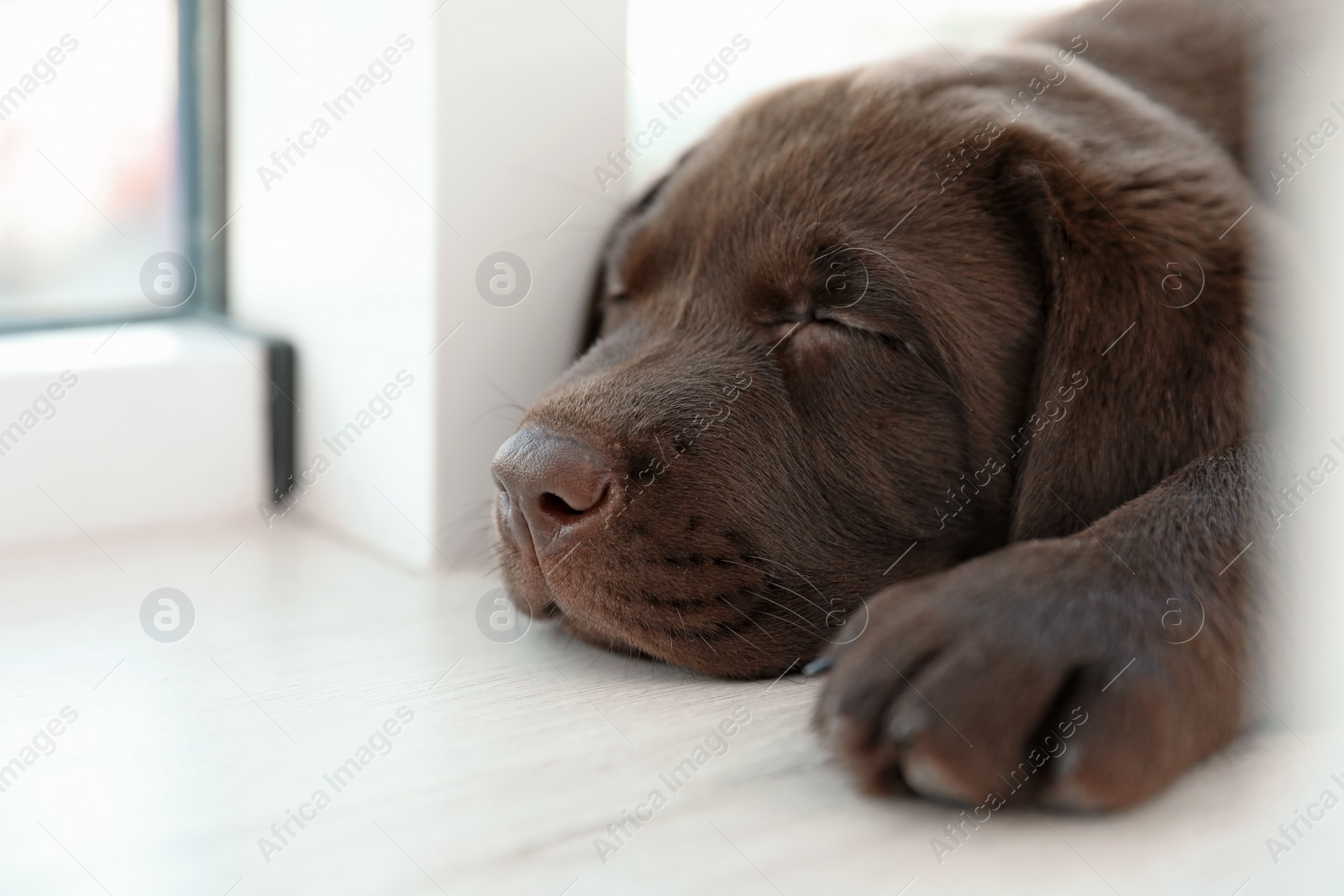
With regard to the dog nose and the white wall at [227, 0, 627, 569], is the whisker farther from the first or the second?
the white wall at [227, 0, 627, 569]

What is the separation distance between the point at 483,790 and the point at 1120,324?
87 centimetres

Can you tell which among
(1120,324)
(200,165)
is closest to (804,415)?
(1120,324)

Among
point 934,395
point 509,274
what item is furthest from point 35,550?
Result: point 934,395

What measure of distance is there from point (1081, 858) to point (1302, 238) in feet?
2.79

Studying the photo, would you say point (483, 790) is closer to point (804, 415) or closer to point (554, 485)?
point (554, 485)

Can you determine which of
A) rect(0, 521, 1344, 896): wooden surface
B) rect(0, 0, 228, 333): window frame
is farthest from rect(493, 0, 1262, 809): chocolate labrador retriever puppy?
rect(0, 0, 228, 333): window frame

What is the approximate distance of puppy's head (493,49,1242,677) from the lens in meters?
1.50

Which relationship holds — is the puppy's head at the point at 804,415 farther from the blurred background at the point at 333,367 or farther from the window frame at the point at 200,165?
the window frame at the point at 200,165

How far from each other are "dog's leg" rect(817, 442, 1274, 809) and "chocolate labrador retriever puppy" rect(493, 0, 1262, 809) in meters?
0.04

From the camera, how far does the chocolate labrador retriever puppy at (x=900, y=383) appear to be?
1464 mm

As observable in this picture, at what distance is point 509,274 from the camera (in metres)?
1.98

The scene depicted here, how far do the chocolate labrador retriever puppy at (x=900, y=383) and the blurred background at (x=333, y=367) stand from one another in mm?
97

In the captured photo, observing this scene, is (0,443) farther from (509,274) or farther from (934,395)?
(934,395)

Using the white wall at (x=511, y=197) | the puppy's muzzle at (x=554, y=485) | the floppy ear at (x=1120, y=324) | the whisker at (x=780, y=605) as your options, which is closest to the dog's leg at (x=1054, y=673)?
the floppy ear at (x=1120, y=324)
